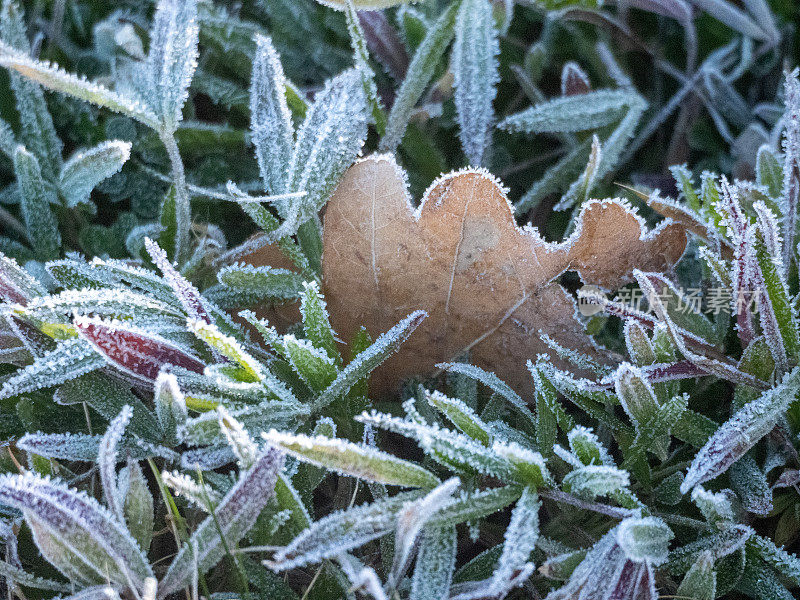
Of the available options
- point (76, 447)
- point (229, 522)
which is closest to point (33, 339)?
point (76, 447)

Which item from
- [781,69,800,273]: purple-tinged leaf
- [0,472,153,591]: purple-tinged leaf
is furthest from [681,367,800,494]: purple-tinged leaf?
[0,472,153,591]: purple-tinged leaf

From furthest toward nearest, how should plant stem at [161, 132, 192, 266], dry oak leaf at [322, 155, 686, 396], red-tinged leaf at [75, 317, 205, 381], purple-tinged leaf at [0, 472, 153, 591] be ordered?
plant stem at [161, 132, 192, 266] → dry oak leaf at [322, 155, 686, 396] → red-tinged leaf at [75, 317, 205, 381] → purple-tinged leaf at [0, 472, 153, 591]

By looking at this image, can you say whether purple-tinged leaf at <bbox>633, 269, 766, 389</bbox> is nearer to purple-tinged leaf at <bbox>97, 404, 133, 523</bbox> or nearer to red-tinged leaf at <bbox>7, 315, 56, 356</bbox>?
purple-tinged leaf at <bbox>97, 404, 133, 523</bbox>

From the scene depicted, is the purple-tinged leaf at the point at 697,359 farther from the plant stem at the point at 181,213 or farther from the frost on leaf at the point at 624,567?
the plant stem at the point at 181,213

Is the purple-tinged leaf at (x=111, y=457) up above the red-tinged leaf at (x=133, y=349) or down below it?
below

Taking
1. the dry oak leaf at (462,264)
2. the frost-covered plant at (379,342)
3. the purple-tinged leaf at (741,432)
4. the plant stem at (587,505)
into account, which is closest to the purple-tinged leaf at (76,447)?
the frost-covered plant at (379,342)

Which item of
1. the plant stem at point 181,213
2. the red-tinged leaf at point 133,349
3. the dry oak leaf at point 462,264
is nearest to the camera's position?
the red-tinged leaf at point 133,349

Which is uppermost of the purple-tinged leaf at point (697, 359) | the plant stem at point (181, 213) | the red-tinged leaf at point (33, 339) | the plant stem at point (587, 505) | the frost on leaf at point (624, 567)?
the plant stem at point (181, 213)

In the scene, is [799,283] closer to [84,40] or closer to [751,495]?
[751,495]
